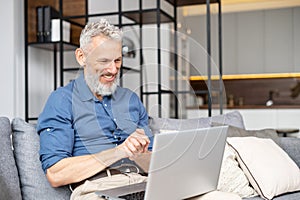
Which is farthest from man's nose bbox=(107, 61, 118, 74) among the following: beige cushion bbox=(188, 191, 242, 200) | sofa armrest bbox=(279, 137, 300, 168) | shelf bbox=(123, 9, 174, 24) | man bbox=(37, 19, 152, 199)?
shelf bbox=(123, 9, 174, 24)

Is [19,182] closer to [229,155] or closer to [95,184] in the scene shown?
[95,184]

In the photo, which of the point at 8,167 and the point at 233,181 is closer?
the point at 8,167

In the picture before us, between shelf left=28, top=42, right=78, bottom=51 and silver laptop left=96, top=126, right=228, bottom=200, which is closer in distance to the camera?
silver laptop left=96, top=126, right=228, bottom=200

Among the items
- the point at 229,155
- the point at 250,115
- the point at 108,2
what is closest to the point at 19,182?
the point at 229,155

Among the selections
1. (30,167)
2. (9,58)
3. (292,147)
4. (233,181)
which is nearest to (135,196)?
(30,167)

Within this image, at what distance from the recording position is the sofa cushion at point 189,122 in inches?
68.9

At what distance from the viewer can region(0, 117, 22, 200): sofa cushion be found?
170 cm

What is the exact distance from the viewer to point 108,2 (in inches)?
173

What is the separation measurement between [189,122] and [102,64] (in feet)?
1.46

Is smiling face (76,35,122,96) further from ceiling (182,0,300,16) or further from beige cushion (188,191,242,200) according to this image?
ceiling (182,0,300,16)

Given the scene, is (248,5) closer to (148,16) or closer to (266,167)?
(148,16)

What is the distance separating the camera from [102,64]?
150 cm

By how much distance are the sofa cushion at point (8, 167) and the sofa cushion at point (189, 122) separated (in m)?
0.58

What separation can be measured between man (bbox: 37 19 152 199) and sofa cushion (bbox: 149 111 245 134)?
0.60 feet
